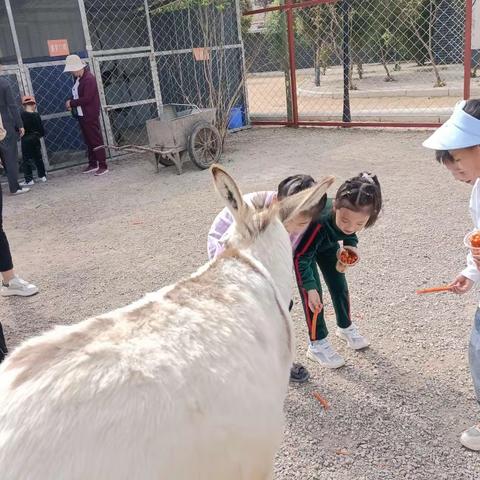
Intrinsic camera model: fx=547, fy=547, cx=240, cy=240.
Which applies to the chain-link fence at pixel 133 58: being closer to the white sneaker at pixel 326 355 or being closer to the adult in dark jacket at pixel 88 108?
the adult in dark jacket at pixel 88 108

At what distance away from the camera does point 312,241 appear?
9.61 feet

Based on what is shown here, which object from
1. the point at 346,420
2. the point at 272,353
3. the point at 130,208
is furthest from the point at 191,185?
the point at 272,353

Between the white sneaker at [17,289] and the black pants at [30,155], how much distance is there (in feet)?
14.9

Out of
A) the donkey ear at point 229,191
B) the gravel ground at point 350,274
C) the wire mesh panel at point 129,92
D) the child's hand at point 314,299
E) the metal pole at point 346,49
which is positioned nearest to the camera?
the donkey ear at point 229,191

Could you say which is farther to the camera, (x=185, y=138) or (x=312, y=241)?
(x=185, y=138)

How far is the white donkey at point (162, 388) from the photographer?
1.16 metres

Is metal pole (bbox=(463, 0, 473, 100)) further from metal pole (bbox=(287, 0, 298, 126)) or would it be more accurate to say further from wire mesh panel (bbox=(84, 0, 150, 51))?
wire mesh panel (bbox=(84, 0, 150, 51))

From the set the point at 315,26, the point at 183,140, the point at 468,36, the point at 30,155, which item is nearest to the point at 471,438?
the point at 183,140

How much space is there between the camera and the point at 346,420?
2744mm

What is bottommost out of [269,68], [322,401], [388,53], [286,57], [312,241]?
[322,401]

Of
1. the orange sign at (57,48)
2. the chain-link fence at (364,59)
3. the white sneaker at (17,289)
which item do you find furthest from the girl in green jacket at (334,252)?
the orange sign at (57,48)

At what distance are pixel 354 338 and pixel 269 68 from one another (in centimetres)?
1715

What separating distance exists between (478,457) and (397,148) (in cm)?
672

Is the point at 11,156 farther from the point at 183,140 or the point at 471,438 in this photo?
the point at 471,438
